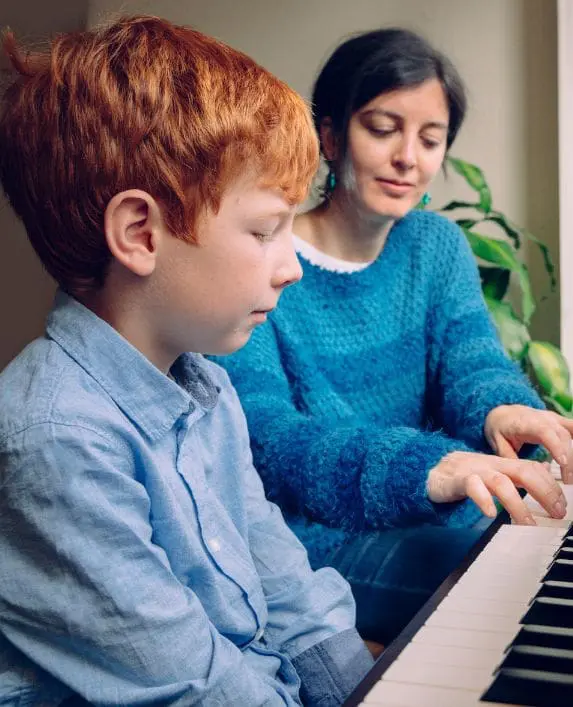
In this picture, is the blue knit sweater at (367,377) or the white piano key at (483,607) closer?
the white piano key at (483,607)

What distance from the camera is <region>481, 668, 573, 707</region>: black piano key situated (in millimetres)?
619

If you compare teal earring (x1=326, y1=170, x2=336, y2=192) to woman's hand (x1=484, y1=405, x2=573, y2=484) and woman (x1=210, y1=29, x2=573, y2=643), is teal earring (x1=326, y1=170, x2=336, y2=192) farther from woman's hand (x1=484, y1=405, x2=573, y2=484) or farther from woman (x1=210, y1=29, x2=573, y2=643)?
woman's hand (x1=484, y1=405, x2=573, y2=484)

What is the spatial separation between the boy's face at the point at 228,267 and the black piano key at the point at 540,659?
0.42 m

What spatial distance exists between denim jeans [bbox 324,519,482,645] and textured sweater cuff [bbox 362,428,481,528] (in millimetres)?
198

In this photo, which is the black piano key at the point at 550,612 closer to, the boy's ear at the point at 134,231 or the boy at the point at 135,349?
the boy at the point at 135,349

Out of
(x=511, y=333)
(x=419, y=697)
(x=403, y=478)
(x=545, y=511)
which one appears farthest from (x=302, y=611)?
(x=511, y=333)

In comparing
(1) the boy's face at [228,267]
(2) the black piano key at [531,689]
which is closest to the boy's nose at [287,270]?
(1) the boy's face at [228,267]

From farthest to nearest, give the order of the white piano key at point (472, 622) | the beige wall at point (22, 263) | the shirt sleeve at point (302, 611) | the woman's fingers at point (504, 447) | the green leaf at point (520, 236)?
the beige wall at point (22, 263) → the green leaf at point (520, 236) → the woman's fingers at point (504, 447) → the shirt sleeve at point (302, 611) → the white piano key at point (472, 622)

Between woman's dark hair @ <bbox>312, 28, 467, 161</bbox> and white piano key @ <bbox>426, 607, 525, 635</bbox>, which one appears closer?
white piano key @ <bbox>426, 607, 525, 635</bbox>

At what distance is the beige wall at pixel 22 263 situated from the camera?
10.0 ft

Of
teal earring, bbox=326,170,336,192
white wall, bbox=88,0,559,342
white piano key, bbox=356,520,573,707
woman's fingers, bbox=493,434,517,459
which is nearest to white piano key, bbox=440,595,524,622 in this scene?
white piano key, bbox=356,520,573,707

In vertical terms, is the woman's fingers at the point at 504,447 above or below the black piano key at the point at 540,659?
below

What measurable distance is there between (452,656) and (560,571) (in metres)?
0.20

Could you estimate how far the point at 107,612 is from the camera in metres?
0.83
